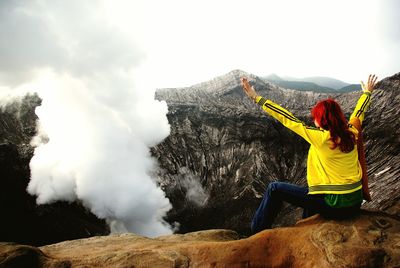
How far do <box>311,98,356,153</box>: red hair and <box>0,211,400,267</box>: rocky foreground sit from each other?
1.21m

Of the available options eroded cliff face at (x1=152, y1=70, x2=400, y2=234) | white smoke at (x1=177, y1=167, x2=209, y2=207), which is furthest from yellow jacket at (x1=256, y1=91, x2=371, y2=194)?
white smoke at (x1=177, y1=167, x2=209, y2=207)

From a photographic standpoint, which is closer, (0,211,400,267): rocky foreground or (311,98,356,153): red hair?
(0,211,400,267): rocky foreground

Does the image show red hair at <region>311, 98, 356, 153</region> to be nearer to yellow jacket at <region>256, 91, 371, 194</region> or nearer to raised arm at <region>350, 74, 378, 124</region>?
yellow jacket at <region>256, 91, 371, 194</region>

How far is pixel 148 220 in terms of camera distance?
3494cm

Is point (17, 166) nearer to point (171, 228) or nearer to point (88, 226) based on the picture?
point (88, 226)

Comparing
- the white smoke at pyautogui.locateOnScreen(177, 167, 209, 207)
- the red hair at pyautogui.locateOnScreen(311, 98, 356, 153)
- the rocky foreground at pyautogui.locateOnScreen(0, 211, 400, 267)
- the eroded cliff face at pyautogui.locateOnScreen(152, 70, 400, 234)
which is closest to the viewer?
the rocky foreground at pyautogui.locateOnScreen(0, 211, 400, 267)

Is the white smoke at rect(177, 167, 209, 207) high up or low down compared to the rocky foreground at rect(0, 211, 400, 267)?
up

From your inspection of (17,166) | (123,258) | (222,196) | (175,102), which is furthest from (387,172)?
(17,166)

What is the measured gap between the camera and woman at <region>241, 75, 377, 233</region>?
4.72m

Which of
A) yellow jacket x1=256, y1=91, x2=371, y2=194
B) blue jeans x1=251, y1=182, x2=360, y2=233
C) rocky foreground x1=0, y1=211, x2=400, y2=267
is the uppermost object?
yellow jacket x1=256, y1=91, x2=371, y2=194

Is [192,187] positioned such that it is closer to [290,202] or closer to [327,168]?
[290,202]

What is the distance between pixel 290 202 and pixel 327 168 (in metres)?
0.84

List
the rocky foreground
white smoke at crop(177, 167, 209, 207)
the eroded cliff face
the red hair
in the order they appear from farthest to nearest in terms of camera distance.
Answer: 1. white smoke at crop(177, 167, 209, 207)
2. the eroded cliff face
3. the red hair
4. the rocky foreground

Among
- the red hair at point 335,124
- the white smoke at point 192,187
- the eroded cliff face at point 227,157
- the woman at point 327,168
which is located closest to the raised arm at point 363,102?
the woman at point 327,168
